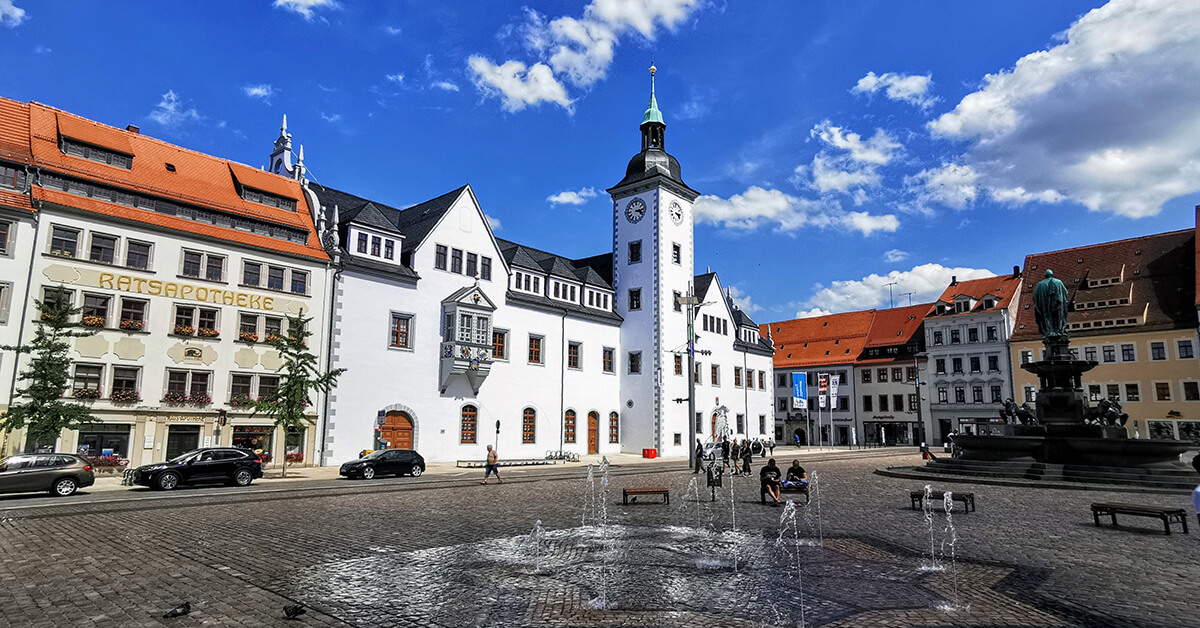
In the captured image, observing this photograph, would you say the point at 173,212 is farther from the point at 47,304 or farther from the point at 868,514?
the point at 868,514

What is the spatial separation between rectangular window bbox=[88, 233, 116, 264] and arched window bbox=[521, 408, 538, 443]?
24458 mm

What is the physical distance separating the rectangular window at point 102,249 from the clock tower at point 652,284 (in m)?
34.1

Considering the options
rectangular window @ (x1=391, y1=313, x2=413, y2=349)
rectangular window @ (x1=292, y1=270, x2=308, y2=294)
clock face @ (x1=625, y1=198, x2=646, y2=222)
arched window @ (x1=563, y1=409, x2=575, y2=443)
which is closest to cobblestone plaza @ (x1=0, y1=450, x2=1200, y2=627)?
rectangular window @ (x1=292, y1=270, x2=308, y2=294)

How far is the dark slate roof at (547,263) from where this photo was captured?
4954cm

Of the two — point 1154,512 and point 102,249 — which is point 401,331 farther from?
point 1154,512

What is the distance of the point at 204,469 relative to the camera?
25.7 m

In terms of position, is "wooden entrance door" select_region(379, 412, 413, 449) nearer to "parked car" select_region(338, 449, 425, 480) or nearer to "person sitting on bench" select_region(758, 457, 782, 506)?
"parked car" select_region(338, 449, 425, 480)

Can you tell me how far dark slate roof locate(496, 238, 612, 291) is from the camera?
1950 inches

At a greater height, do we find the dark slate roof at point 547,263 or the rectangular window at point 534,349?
the dark slate roof at point 547,263

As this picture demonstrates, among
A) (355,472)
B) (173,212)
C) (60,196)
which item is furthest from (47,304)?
(355,472)

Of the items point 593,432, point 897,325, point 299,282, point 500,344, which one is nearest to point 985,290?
point 897,325

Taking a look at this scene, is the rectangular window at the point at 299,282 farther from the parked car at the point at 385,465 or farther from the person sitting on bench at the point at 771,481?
the person sitting on bench at the point at 771,481

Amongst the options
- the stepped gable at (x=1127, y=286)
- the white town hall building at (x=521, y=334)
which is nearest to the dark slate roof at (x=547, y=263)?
the white town hall building at (x=521, y=334)

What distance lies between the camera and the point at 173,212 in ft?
110
